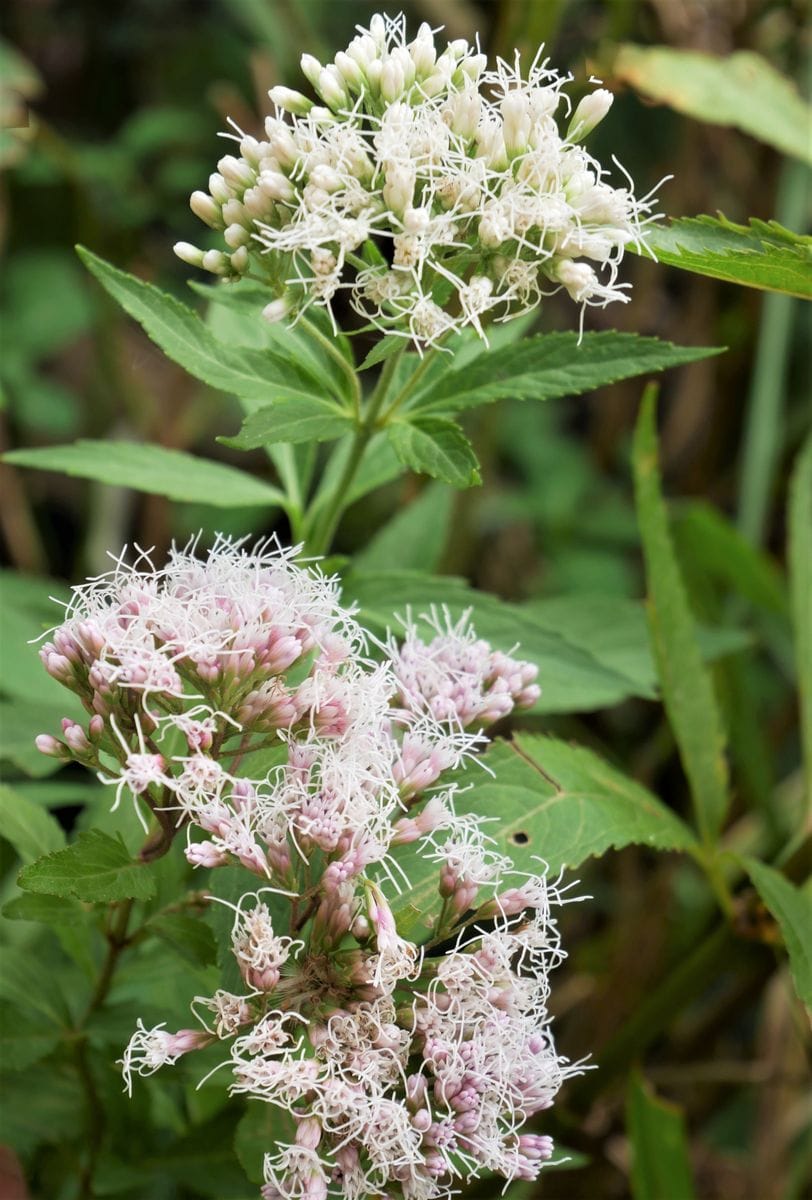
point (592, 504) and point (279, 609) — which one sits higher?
point (279, 609)

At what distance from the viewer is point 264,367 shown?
910 mm

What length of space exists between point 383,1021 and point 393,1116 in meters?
0.05

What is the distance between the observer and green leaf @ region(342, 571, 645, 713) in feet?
3.39

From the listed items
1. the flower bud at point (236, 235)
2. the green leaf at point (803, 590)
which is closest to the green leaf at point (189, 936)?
the flower bud at point (236, 235)

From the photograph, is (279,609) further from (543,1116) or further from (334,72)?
(543,1116)

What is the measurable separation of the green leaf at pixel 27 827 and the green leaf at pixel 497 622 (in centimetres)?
31

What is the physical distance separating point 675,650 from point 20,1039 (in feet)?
2.17

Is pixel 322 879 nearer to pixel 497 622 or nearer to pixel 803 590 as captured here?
pixel 497 622

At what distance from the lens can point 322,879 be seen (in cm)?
75

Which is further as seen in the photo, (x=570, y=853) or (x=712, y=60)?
(x=712, y=60)

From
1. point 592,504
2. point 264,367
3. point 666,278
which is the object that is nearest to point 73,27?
point 666,278

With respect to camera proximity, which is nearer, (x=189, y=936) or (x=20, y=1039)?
(x=189, y=936)

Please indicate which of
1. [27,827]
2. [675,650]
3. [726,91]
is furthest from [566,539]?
[27,827]

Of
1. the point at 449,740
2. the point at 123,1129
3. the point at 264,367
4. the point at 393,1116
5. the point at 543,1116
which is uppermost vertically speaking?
the point at 264,367
